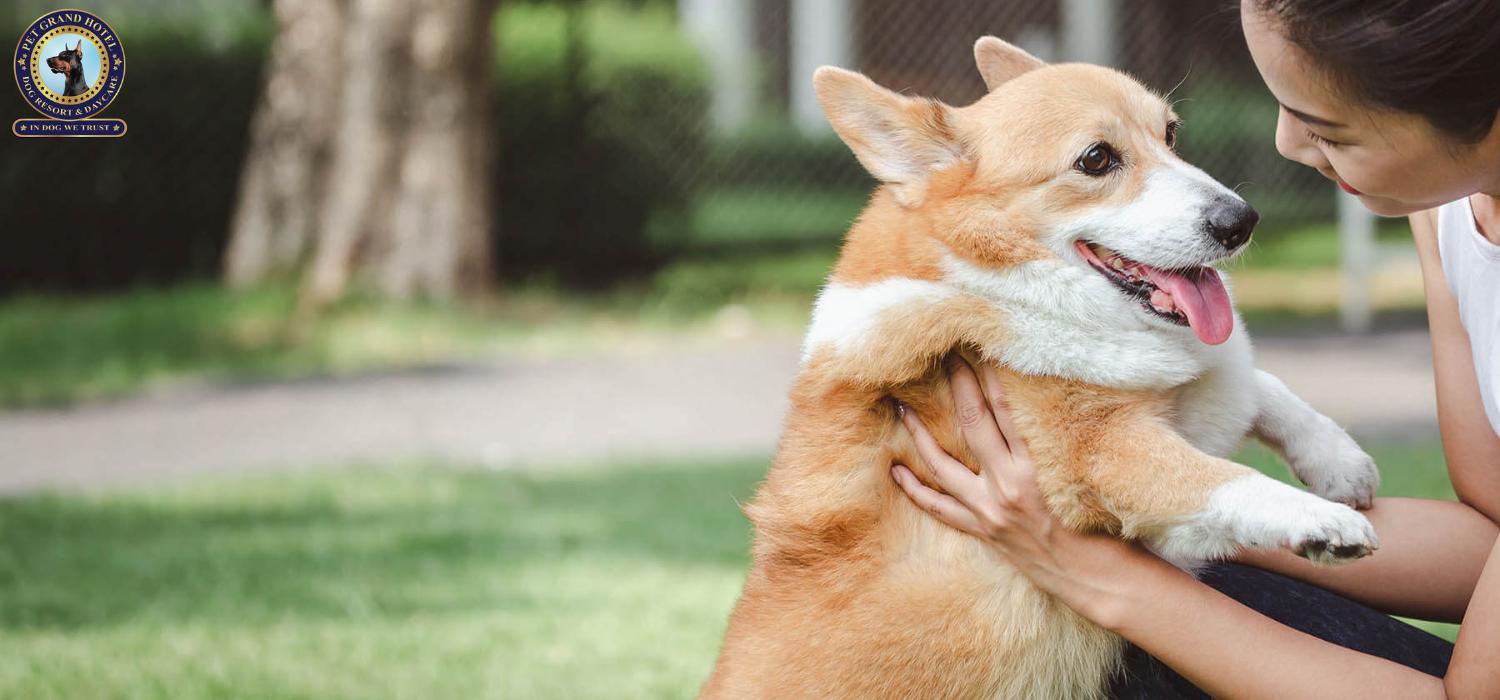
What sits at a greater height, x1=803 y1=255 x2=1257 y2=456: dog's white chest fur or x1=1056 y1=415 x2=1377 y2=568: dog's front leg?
x1=803 y1=255 x2=1257 y2=456: dog's white chest fur

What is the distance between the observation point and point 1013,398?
7.01 ft

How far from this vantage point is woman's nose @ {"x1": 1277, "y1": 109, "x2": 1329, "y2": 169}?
1.97 meters

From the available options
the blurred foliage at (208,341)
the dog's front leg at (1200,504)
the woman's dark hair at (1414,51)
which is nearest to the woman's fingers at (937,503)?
the dog's front leg at (1200,504)

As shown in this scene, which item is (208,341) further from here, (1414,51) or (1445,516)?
(1414,51)

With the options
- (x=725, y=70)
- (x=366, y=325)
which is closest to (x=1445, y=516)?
(x=366, y=325)

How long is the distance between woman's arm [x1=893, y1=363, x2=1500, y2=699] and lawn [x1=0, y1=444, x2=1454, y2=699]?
1.53m

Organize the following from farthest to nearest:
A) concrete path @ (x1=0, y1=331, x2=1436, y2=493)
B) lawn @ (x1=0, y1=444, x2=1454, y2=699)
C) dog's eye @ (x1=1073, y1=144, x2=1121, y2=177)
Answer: concrete path @ (x1=0, y1=331, x2=1436, y2=493)
lawn @ (x1=0, y1=444, x2=1454, y2=699)
dog's eye @ (x1=1073, y1=144, x2=1121, y2=177)

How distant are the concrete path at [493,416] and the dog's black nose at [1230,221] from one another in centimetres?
386

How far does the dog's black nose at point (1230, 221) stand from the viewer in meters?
2.18

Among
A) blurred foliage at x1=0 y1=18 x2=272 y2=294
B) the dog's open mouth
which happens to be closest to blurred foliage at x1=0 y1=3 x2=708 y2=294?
blurred foliage at x1=0 y1=18 x2=272 y2=294

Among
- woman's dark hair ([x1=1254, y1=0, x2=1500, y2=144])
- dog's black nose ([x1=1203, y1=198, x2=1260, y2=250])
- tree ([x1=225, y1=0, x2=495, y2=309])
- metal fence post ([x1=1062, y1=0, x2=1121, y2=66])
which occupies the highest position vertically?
woman's dark hair ([x1=1254, y1=0, x2=1500, y2=144])

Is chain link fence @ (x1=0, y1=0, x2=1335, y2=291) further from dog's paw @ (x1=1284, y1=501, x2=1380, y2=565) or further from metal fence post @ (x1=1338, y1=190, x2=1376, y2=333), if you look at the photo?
dog's paw @ (x1=1284, y1=501, x2=1380, y2=565)

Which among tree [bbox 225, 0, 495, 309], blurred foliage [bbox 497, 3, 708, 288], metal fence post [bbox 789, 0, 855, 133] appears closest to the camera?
tree [bbox 225, 0, 495, 309]

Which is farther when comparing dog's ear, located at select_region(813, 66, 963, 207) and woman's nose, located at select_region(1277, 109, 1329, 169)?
dog's ear, located at select_region(813, 66, 963, 207)
